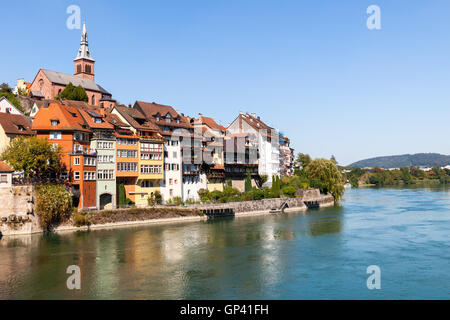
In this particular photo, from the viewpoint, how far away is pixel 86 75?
107m

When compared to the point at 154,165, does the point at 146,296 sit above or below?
below

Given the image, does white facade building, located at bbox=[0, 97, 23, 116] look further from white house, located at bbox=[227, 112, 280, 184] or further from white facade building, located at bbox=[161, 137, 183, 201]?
white house, located at bbox=[227, 112, 280, 184]

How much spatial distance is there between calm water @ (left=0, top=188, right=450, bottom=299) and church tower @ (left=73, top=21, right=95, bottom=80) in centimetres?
6744

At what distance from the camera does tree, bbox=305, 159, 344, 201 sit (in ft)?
292

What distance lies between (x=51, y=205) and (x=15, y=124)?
50.7 ft

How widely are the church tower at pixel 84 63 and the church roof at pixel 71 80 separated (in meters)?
9.12

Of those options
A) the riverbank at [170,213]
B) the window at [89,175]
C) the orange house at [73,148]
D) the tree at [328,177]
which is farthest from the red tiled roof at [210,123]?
the window at [89,175]

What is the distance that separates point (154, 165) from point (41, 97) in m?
38.9

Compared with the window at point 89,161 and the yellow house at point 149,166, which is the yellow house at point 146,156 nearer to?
the yellow house at point 149,166
